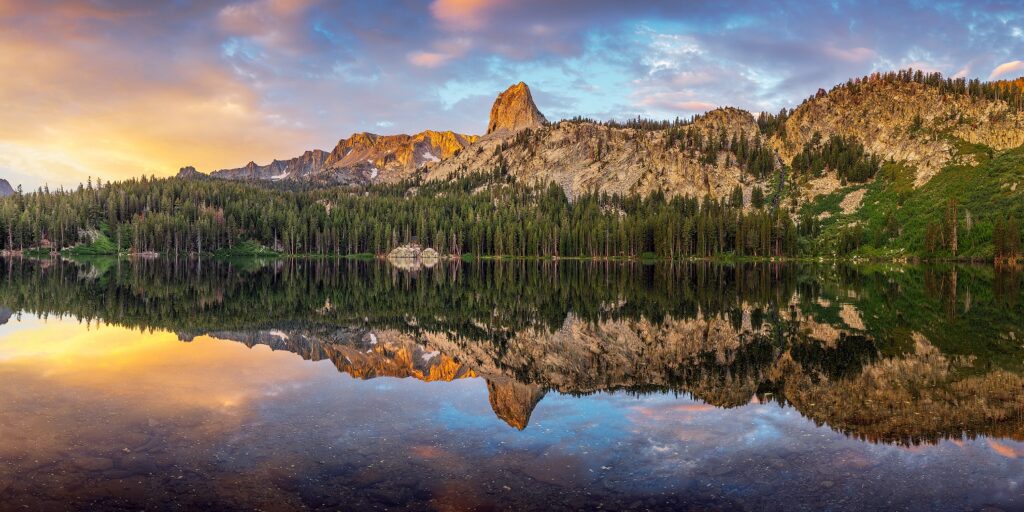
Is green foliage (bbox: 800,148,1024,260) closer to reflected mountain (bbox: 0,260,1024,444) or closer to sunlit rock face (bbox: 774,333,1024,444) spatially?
reflected mountain (bbox: 0,260,1024,444)

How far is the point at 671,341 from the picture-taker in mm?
28453

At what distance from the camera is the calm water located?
11.4 metres

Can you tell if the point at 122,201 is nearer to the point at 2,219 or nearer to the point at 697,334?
the point at 2,219

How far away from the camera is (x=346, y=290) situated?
60688 mm

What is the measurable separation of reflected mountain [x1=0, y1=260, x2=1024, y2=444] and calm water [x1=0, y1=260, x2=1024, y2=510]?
173 mm

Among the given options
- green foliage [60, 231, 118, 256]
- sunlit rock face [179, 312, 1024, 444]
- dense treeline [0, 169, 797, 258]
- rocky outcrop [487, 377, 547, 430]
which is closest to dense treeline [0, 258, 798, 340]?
sunlit rock face [179, 312, 1024, 444]

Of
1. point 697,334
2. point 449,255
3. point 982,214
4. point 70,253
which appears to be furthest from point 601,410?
point 70,253

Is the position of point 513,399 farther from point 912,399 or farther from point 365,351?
point 912,399

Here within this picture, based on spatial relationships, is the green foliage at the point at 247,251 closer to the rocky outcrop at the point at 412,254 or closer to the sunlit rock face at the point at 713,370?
the rocky outcrop at the point at 412,254

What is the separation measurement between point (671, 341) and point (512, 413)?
45.0 ft

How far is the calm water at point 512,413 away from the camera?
37.6 feet

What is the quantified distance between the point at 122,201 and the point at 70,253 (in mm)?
28817

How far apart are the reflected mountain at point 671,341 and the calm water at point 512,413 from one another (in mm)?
173

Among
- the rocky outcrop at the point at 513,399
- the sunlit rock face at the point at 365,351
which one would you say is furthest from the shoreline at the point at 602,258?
the rocky outcrop at the point at 513,399
